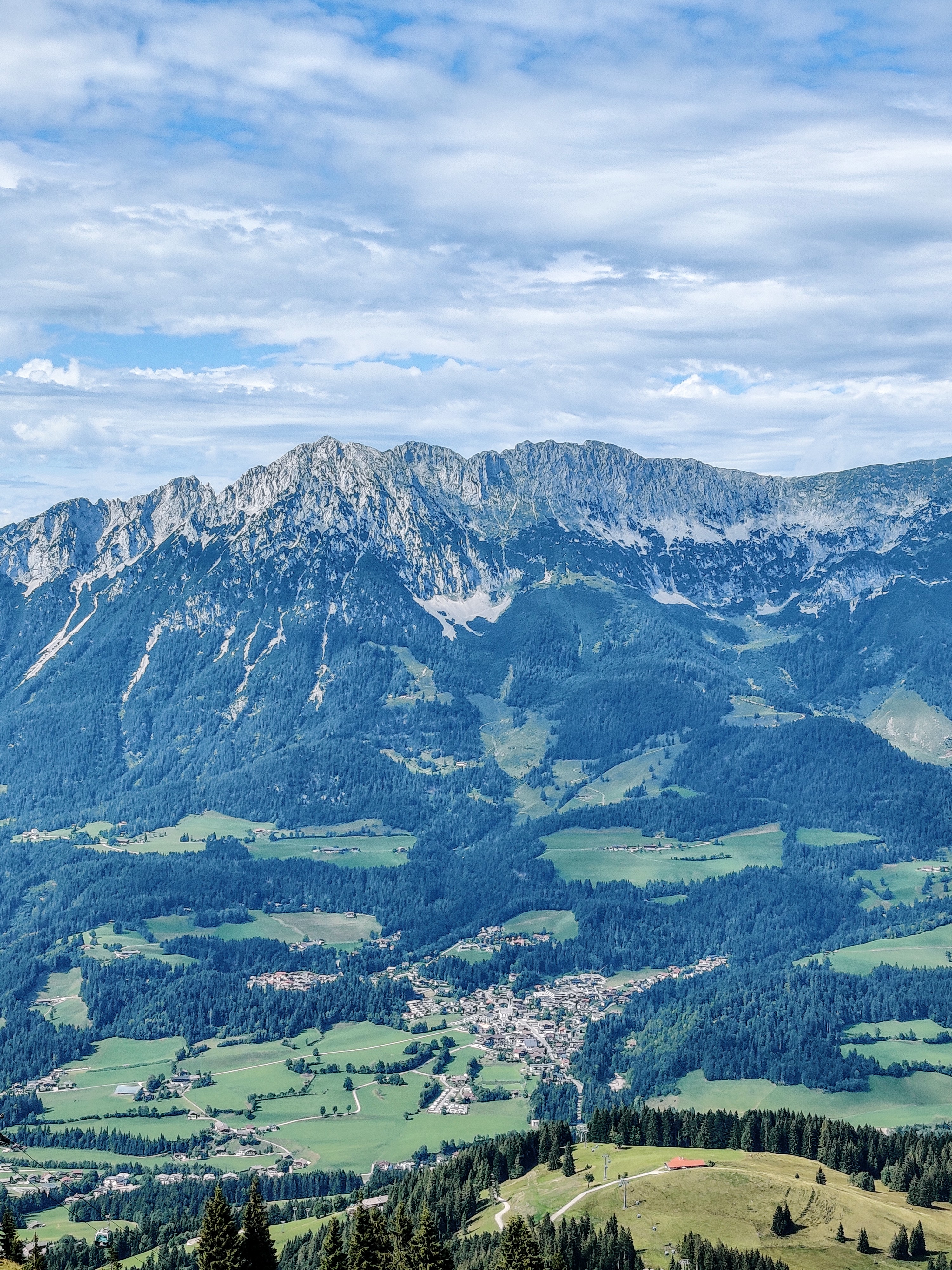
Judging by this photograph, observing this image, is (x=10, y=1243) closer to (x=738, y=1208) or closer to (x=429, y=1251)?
(x=429, y=1251)

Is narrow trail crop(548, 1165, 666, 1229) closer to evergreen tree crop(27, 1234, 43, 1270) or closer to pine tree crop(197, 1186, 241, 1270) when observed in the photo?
pine tree crop(197, 1186, 241, 1270)

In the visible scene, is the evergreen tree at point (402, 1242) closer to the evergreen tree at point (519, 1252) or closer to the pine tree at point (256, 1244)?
the pine tree at point (256, 1244)

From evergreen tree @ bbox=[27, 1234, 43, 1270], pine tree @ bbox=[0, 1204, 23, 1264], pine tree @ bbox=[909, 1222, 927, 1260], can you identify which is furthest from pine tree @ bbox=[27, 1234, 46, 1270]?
pine tree @ bbox=[909, 1222, 927, 1260]

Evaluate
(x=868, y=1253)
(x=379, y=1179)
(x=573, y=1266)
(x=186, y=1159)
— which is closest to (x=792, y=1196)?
(x=868, y=1253)

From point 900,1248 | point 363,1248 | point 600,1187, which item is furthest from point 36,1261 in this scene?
Result: point 900,1248

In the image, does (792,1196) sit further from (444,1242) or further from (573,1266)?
(444,1242)

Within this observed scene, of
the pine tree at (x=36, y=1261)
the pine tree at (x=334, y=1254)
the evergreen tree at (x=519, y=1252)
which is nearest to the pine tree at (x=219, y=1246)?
the pine tree at (x=334, y=1254)
